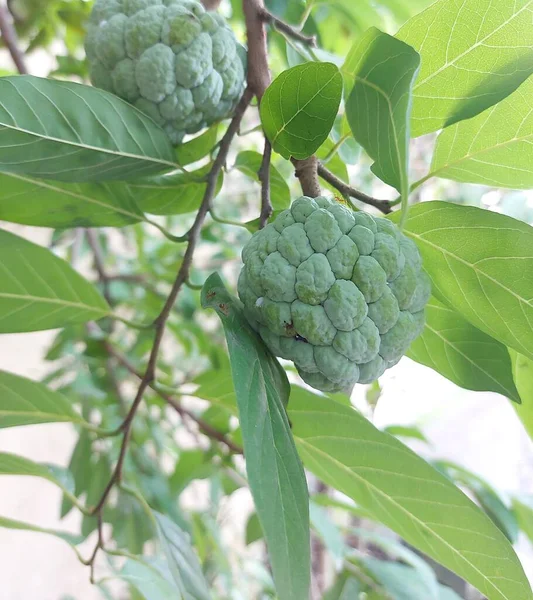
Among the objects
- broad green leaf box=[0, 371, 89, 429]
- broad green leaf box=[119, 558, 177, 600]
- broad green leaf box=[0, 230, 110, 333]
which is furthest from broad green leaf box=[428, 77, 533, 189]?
broad green leaf box=[119, 558, 177, 600]

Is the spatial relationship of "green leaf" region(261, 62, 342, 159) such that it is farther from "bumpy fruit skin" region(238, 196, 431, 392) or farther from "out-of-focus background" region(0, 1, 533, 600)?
"out-of-focus background" region(0, 1, 533, 600)

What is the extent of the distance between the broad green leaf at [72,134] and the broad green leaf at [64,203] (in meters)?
0.13

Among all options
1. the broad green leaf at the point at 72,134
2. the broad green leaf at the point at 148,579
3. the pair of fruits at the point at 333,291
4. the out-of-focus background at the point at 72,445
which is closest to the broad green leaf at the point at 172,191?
the broad green leaf at the point at 72,134

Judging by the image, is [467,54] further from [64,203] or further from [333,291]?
[64,203]

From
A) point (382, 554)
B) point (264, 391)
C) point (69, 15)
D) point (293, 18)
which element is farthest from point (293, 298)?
point (382, 554)

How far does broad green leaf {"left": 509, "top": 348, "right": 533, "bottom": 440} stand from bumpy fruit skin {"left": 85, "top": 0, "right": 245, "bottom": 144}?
1.88 ft

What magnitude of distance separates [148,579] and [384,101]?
95 cm

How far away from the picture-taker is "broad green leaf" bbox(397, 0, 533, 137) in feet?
1.92

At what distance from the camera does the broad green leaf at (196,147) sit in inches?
33.5

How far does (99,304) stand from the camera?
97 centimetres

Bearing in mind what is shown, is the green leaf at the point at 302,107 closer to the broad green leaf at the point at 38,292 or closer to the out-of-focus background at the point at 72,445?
the broad green leaf at the point at 38,292

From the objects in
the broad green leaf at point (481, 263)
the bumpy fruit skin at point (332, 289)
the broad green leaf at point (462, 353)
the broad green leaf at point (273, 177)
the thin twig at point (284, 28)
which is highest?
the thin twig at point (284, 28)

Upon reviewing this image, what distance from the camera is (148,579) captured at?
104 centimetres

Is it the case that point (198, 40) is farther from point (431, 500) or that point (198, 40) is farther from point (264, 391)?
point (431, 500)
